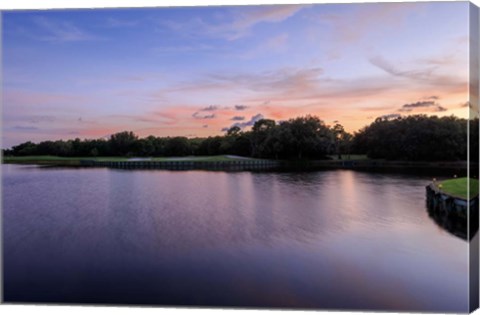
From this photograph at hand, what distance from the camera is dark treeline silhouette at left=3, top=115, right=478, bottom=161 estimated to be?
18.4 ft

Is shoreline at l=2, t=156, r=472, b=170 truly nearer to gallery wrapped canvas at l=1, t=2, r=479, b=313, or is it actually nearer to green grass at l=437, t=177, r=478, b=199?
gallery wrapped canvas at l=1, t=2, r=479, b=313

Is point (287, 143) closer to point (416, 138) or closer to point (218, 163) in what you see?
point (218, 163)

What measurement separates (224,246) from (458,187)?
290 cm

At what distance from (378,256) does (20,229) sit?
480cm

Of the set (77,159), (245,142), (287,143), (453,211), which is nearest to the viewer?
(453,211)

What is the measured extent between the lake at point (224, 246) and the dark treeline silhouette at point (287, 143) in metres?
0.48

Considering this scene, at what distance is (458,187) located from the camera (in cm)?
510

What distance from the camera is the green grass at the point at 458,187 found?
4449 millimetres

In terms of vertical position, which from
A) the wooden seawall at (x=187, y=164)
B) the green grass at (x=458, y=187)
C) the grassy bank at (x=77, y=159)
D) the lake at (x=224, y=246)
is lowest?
the lake at (x=224, y=246)

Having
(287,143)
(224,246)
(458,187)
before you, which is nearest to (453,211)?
(458,187)

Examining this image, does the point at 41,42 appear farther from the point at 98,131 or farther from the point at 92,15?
the point at 98,131

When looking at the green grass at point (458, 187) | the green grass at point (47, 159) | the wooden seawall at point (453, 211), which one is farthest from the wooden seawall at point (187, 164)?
the green grass at point (458, 187)

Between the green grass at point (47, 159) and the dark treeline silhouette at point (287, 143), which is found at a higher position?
the dark treeline silhouette at point (287, 143)

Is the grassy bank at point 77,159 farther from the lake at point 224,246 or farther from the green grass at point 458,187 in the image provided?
the green grass at point 458,187
